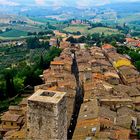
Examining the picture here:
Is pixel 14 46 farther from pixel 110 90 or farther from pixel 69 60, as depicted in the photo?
pixel 110 90

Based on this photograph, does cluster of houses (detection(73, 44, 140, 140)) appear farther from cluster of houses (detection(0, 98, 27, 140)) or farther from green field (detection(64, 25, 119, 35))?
green field (detection(64, 25, 119, 35))

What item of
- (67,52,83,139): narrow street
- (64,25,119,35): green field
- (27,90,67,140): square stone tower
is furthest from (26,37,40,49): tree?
(27,90,67,140): square stone tower

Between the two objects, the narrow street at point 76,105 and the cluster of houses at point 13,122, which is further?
the cluster of houses at point 13,122

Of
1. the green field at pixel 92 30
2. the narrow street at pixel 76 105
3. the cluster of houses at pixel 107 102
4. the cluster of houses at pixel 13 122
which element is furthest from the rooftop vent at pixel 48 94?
the green field at pixel 92 30

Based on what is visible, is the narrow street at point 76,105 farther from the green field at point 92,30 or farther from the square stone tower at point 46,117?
the green field at point 92,30

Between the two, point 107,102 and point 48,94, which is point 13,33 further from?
point 48,94

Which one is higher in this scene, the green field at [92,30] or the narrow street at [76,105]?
the narrow street at [76,105]

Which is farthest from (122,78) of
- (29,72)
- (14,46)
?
(14,46)
